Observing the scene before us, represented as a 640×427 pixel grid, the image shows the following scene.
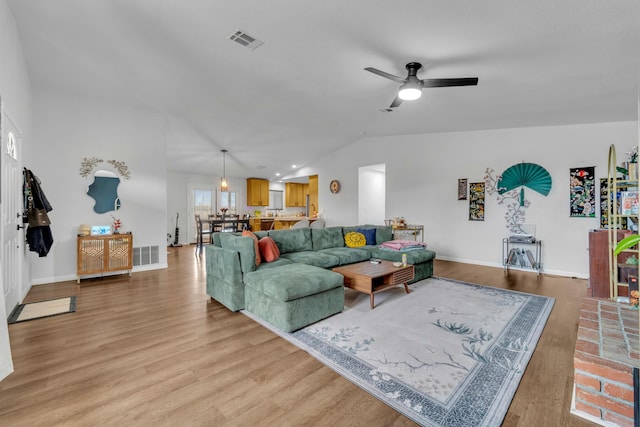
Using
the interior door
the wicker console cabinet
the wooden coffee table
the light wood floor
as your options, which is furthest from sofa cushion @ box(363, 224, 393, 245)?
the interior door

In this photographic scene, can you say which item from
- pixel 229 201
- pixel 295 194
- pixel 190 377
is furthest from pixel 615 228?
pixel 295 194

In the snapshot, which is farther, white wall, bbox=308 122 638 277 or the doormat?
white wall, bbox=308 122 638 277

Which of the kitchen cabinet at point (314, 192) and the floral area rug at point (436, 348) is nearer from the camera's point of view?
the floral area rug at point (436, 348)

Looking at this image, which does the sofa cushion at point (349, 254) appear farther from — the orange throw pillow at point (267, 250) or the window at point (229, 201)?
the window at point (229, 201)

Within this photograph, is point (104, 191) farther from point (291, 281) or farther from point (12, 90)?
point (291, 281)

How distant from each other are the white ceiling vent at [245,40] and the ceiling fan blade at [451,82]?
182 cm

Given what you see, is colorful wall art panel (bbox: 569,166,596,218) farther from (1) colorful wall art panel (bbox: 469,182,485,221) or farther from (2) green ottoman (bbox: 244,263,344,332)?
(2) green ottoman (bbox: 244,263,344,332)

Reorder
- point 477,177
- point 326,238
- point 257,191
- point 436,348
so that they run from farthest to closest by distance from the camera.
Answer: point 257,191
point 477,177
point 326,238
point 436,348

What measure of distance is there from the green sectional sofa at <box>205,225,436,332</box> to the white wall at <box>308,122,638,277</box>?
86.7 inches

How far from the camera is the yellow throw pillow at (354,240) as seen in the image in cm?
518

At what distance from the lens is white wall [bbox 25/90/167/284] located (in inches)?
181

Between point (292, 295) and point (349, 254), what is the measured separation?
185cm

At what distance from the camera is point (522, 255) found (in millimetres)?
5551

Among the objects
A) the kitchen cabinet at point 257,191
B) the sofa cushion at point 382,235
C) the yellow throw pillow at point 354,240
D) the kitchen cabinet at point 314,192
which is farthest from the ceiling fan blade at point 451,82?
the kitchen cabinet at point 257,191
